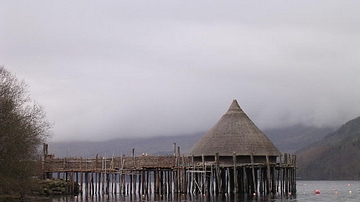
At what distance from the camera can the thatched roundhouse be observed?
7138 centimetres

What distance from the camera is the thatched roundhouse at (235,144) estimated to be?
71.4m

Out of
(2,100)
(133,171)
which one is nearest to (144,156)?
(133,171)

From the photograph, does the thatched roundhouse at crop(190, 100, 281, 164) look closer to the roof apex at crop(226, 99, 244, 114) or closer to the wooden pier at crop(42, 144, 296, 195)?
the wooden pier at crop(42, 144, 296, 195)

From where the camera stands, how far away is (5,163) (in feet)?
165

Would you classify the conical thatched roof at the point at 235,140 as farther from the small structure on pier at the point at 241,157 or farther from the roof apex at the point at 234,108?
the roof apex at the point at 234,108

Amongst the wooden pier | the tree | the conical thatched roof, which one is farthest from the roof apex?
the tree

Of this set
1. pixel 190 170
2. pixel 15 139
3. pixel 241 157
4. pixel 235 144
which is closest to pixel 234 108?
pixel 235 144

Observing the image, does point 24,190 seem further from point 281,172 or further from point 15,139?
point 281,172

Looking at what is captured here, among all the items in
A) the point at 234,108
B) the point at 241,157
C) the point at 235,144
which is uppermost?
the point at 234,108

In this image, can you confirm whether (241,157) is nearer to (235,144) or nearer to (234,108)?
(235,144)

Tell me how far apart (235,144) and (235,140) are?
0.64 meters

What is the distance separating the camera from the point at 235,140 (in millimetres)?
72562

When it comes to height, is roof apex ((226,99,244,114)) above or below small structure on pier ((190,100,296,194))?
above

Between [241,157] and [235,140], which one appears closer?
[241,157]
